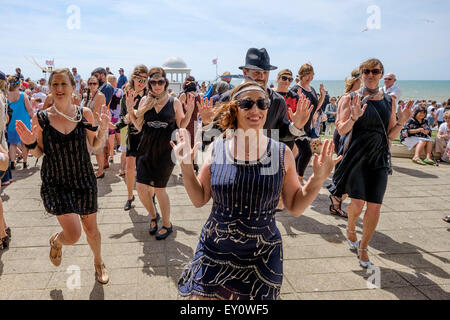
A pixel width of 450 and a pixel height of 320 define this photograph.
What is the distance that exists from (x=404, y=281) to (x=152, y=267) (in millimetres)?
2635

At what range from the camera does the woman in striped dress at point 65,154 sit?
3.03m

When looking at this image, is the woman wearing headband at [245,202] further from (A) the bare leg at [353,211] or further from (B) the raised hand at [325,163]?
(A) the bare leg at [353,211]

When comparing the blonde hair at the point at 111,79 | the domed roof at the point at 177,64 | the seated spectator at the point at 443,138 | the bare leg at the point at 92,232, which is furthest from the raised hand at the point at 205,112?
the domed roof at the point at 177,64

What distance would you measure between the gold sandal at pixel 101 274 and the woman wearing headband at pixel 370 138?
2731 mm

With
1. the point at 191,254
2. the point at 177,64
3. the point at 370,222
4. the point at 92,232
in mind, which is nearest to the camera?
the point at 92,232

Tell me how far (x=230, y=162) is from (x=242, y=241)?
52 cm

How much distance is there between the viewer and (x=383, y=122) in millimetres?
3666

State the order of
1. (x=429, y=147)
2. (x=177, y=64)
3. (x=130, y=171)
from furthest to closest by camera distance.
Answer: (x=177, y=64) < (x=429, y=147) < (x=130, y=171)

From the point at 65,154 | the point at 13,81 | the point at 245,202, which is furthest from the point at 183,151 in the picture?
the point at 13,81

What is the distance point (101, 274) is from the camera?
3.35 metres

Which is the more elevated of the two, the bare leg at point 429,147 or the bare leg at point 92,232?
the bare leg at point 429,147

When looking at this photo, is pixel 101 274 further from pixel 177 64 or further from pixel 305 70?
pixel 177 64
